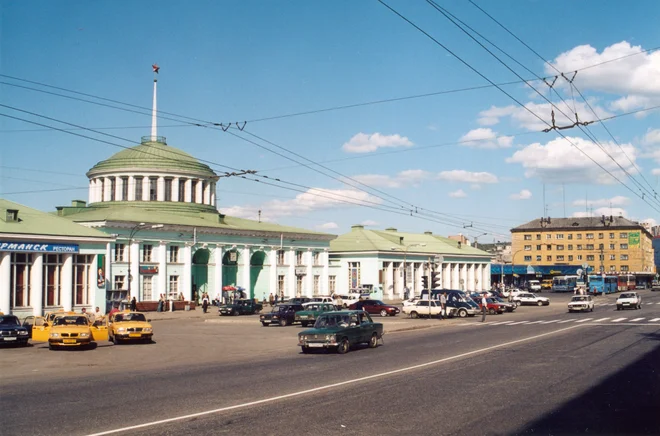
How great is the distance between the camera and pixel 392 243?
94438 mm

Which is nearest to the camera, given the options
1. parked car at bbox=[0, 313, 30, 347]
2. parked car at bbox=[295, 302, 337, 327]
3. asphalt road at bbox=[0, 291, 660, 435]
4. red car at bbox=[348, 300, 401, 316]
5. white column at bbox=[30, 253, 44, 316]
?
asphalt road at bbox=[0, 291, 660, 435]

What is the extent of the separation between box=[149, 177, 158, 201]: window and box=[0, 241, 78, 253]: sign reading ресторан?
26.7m

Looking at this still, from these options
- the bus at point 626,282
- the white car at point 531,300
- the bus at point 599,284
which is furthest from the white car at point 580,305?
the bus at point 626,282

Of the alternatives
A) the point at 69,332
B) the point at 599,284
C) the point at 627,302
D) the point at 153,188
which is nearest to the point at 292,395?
the point at 69,332

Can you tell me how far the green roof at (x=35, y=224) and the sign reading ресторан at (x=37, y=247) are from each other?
29.3 inches

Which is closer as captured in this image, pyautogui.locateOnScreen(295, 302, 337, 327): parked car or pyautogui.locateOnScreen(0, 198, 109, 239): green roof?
pyautogui.locateOnScreen(295, 302, 337, 327): parked car

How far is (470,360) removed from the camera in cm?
2044

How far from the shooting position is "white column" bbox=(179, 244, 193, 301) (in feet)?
217

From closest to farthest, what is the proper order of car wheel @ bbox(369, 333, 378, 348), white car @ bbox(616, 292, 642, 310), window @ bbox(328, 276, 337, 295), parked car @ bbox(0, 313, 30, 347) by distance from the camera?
car wheel @ bbox(369, 333, 378, 348) < parked car @ bbox(0, 313, 30, 347) < white car @ bbox(616, 292, 642, 310) < window @ bbox(328, 276, 337, 295)

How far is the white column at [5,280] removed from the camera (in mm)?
46219

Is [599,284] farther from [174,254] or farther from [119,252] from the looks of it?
[119,252]

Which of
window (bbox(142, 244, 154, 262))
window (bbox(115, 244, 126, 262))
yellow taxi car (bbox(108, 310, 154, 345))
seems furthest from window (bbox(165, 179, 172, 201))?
yellow taxi car (bbox(108, 310, 154, 345))

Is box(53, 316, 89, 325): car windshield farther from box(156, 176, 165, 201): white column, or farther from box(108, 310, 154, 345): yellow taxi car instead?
box(156, 176, 165, 201): white column

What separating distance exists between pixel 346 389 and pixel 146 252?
168ft
